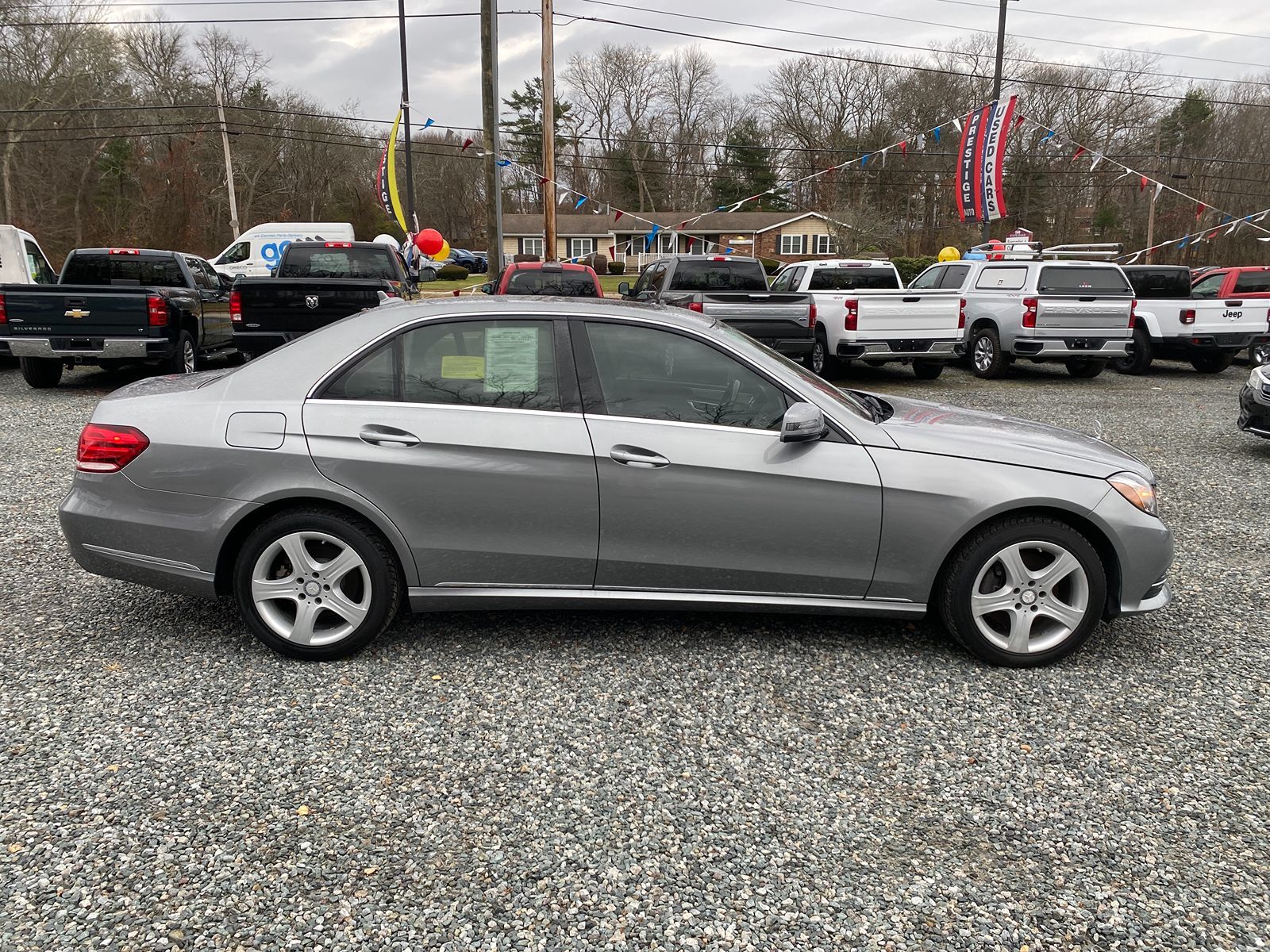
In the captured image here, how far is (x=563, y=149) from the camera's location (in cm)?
5634

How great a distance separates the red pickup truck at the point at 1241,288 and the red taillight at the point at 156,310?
15744mm

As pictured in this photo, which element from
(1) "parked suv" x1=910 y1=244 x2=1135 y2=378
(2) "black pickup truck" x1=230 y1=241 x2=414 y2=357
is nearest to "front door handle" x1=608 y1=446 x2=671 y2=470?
(2) "black pickup truck" x1=230 y1=241 x2=414 y2=357

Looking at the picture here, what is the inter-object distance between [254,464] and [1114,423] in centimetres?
1009

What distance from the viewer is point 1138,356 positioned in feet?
51.0

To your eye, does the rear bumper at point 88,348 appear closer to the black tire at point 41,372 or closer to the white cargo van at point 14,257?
the black tire at point 41,372

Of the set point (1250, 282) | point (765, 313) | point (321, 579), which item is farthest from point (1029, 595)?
point (1250, 282)

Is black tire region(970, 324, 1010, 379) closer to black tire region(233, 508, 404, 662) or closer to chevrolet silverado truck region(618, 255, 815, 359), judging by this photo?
chevrolet silverado truck region(618, 255, 815, 359)

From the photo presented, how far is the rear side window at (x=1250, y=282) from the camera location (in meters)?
15.0

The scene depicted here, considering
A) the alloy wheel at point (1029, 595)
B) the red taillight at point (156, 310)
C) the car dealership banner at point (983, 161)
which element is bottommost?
the alloy wheel at point (1029, 595)

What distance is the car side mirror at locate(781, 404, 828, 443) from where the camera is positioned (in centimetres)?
369

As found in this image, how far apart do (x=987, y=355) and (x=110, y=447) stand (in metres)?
13.8

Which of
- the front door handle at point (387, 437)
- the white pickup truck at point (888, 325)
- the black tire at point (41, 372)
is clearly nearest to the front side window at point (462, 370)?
the front door handle at point (387, 437)

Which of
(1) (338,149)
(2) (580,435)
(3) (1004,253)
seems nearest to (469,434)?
(2) (580,435)

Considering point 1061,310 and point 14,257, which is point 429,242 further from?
point 1061,310
